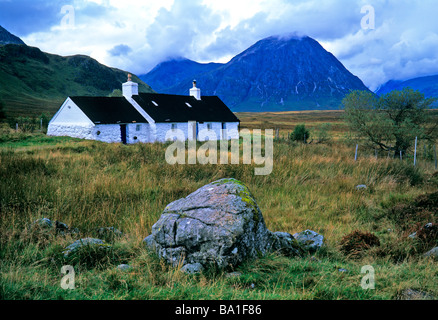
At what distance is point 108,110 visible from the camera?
33656mm

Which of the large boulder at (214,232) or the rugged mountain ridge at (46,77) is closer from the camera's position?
the large boulder at (214,232)

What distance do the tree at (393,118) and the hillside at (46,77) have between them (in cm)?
10848

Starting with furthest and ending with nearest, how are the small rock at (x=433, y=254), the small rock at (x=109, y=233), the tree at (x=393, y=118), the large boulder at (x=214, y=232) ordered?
the tree at (x=393, y=118) < the small rock at (x=109, y=233) < the small rock at (x=433, y=254) < the large boulder at (x=214, y=232)

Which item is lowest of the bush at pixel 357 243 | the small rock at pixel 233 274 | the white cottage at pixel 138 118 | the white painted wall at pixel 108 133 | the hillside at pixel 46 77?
the bush at pixel 357 243

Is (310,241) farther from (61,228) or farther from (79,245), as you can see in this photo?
(61,228)

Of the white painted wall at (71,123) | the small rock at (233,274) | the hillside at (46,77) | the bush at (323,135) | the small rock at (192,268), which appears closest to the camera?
the small rock at (233,274)

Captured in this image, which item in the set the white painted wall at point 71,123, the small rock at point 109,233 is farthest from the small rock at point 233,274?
the white painted wall at point 71,123

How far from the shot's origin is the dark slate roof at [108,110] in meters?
31.8

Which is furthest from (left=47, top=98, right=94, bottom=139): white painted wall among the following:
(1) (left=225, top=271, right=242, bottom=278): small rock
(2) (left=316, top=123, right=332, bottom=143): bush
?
(1) (left=225, top=271, right=242, bottom=278): small rock

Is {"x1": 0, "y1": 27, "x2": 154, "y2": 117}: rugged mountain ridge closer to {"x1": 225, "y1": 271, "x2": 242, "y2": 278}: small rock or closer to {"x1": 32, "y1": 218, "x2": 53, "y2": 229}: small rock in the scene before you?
{"x1": 32, "y1": 218, "x2": 53, "y2": 229}: small rock

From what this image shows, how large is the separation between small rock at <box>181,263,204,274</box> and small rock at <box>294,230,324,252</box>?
2.30 m

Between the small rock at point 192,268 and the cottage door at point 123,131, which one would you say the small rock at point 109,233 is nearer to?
the small rock at point 192,268

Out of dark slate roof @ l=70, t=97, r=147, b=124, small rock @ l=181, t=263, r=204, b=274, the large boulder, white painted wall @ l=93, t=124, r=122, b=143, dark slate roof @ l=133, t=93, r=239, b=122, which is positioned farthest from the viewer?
dark slate roof @ l=133, t=93, r=239, b=122

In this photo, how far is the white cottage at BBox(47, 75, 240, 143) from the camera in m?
31.9
